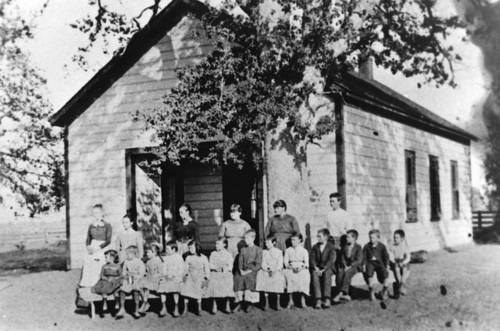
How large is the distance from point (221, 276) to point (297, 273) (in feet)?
4.15

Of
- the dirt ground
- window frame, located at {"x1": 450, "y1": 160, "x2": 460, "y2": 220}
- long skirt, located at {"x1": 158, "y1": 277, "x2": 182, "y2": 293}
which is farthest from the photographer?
window frame, located at {"x1": 450, "y1": 160, "x2": 460, "y2": 220}

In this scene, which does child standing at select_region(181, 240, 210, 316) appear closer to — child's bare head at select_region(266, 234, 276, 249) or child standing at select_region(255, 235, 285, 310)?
child standing at select_region(255, 235, 285, 310)

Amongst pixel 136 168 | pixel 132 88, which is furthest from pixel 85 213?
pixel 132 88

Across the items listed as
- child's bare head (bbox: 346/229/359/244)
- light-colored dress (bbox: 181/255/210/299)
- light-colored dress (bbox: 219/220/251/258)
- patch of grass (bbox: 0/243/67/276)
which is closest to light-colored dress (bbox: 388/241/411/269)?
child's bare head (bbox: 346/229/359/244)

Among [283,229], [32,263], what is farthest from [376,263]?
[32,263]

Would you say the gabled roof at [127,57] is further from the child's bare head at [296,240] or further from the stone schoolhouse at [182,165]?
the child's bare head at [296,240]

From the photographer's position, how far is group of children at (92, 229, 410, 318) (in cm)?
933

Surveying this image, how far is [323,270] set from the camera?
9.43 meters

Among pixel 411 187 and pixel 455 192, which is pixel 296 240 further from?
pixel 455 192

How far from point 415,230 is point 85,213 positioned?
9568mm

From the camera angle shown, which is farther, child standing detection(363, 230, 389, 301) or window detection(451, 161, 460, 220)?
window detection(451, 161, 460, 220)

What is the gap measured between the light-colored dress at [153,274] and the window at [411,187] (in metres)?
9.18

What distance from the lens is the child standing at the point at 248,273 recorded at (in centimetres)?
931

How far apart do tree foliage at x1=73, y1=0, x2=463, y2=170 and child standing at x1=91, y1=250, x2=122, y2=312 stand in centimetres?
278
